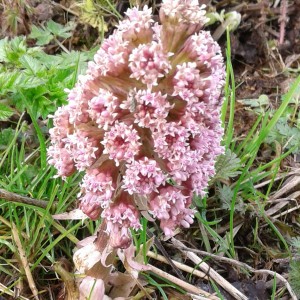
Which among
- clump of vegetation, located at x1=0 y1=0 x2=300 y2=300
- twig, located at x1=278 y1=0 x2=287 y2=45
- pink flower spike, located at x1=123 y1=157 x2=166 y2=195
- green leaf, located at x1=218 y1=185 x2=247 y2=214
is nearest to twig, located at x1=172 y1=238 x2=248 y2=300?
clump of vegetation, located at x1=0 y1=0 x2=300 y2=300

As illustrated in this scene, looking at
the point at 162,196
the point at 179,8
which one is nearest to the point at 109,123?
the point at 162,196

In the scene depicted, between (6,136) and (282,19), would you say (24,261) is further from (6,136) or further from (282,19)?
(282,19)

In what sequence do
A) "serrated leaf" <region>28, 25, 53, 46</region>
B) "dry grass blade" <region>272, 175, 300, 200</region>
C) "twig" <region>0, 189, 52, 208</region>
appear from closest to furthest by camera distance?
"twig" <region>0, 189, 52, 208</region>
"dry grass blade" <region>272, 175, 300, 200</region>
"serrated leaf" <region>28, 25, 53, 46</region>

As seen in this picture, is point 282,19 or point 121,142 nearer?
point 121,142

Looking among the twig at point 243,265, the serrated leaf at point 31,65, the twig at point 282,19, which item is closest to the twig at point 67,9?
the serrated leaf at point 31,65

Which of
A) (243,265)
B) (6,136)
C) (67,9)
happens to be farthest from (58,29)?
(243,265)

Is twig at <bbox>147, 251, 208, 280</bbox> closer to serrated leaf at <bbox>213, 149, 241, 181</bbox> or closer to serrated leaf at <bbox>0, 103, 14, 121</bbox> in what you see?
serrated leaf at <bbox>213, 149, 241, 181</bbox>

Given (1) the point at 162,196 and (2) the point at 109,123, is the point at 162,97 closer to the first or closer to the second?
(2) the point at 109,123
